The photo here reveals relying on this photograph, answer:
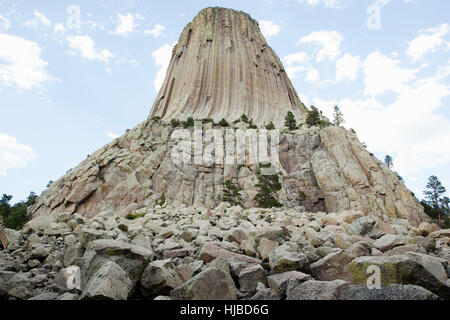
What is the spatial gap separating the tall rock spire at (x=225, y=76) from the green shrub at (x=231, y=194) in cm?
2161

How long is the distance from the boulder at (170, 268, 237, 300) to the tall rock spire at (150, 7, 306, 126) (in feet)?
165

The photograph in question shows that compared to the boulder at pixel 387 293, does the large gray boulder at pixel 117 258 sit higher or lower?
higher

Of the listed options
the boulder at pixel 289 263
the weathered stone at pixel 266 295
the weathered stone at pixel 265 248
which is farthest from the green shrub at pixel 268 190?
the weathered stone at pixel 266 295

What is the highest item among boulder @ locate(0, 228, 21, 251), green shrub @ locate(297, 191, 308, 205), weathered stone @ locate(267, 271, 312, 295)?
green shrub @ locate(297, 191, 308, 205)

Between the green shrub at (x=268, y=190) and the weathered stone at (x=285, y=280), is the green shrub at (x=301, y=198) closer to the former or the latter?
the green shrub at (x=268, y=190)

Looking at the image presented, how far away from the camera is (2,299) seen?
3.53m

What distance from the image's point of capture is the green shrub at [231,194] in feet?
108

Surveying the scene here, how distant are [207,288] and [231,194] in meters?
30.4

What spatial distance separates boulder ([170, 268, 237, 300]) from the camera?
3.22 meters

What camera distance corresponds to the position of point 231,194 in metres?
33.6

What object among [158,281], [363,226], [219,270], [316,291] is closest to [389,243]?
[363,226]

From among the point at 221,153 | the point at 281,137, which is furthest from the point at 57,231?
the point at 281,137

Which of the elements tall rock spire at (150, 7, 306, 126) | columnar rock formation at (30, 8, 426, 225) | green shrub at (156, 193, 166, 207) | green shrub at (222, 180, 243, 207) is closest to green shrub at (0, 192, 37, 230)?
columnar rock formation at (30, 8, 426, 225)

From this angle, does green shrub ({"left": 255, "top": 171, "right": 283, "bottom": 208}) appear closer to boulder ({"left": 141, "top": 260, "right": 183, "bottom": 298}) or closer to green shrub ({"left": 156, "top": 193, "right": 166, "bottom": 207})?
green shrub ({"left": 156, "top": 193, "right": 166, "bottom": 207})
